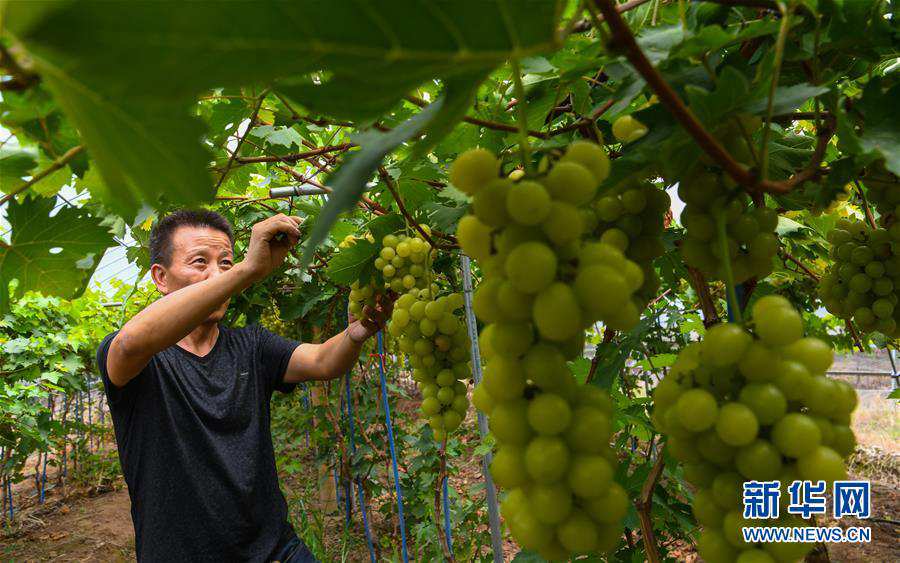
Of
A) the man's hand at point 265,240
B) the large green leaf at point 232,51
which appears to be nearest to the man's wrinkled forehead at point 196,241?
the man's hand at point 265,240

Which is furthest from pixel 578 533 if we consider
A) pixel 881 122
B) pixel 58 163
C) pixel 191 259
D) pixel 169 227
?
pixel 169 227

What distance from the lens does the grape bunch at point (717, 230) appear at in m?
0.65

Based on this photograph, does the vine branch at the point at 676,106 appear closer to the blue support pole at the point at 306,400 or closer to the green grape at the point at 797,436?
the green grape at the point at 797,436

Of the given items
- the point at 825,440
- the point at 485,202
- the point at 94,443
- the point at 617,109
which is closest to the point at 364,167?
the point at 485,202

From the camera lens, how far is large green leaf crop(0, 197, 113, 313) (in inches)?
37.8

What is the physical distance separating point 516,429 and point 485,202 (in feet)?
0.77

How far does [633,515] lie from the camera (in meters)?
1.41

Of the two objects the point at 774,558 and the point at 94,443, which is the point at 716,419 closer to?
the point at 774,558

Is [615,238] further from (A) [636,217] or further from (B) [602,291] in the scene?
(B) [602,291]

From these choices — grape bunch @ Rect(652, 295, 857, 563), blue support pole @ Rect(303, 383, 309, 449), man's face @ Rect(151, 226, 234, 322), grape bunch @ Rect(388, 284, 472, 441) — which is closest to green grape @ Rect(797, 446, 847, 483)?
grape bunch @ Rect(652, 295, 857, 563)

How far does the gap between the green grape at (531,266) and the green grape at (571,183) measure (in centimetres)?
6

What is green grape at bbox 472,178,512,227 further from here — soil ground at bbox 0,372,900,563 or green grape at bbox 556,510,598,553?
soil ground at bbox 0,372,900,563

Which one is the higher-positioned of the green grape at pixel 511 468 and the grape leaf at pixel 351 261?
the grape leaf at pixel 351 261

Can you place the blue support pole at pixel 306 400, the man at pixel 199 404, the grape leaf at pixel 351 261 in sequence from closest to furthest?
the grape leaf at pixel 351 261, the man at pixel 199 404, the blue support pole at pixel 306 400
